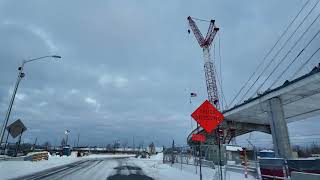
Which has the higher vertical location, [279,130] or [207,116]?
[279,130]

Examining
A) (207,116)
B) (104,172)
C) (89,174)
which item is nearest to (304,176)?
(207,116)

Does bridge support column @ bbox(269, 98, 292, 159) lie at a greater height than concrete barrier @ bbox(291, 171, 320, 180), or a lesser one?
greater

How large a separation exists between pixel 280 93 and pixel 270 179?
2352cm

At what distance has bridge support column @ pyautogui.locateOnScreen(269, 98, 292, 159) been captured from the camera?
117 ft

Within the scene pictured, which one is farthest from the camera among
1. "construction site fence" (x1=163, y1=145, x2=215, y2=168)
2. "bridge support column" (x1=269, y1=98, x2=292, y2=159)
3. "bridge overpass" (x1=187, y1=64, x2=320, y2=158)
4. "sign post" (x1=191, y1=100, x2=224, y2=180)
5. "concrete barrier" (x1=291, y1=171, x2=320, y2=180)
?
"bridge support column" (x1=269, y1=98, x2=292, y2=159)

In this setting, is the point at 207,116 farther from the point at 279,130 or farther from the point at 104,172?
the point at 279,130

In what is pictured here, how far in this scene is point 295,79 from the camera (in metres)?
30.6

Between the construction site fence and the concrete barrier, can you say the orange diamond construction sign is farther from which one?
the construction site fence

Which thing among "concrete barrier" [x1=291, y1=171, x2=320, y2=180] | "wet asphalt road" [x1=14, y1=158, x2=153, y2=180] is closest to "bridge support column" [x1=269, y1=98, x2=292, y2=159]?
"wet asphalt road" [x1=14, y1=158, x2=153, y2=180]

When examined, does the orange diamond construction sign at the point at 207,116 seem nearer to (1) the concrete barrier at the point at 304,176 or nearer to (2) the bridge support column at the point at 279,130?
(1) the concrete barrier at the point at 304,176

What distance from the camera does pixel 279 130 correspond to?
3600 cm

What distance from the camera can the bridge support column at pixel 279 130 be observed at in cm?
3556

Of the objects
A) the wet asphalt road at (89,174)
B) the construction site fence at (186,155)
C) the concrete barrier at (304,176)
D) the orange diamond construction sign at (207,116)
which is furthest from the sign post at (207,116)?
the construction site fence at (186,155)

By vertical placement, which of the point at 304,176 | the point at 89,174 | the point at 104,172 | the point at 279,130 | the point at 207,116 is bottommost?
the point at 89,174
